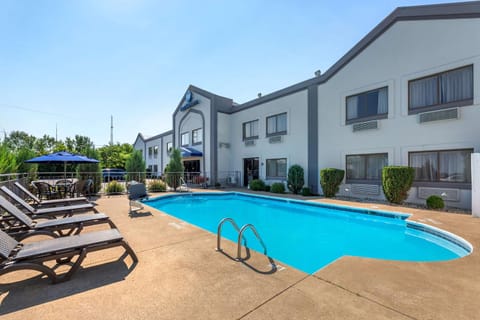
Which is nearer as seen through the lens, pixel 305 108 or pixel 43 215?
pixel 43 215

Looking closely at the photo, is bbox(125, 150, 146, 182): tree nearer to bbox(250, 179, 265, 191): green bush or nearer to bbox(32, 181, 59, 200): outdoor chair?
bbox(32, 181, 59, 200): outdoor chair

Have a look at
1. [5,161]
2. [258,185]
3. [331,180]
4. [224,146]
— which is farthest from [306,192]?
[5,161]

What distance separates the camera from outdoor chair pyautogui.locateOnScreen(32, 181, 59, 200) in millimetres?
9188

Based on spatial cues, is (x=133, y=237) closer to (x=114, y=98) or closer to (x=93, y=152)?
(x=93, y=152)

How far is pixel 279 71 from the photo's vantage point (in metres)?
14.1

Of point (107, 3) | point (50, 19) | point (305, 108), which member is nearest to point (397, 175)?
point (305, 108)

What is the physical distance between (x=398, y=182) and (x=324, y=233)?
4.74 metres

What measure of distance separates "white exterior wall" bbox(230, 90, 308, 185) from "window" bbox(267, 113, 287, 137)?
0.97 ft

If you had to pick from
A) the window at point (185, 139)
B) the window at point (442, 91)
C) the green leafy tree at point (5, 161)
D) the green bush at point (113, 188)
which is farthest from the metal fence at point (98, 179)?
the window at point (442, 91)

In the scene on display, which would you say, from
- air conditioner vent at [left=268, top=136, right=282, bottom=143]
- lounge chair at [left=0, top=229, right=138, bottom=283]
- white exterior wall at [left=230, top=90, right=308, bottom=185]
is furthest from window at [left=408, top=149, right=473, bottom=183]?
lounge chair at [left=0, top=229, right=138, bottom=283]

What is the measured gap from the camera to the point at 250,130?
704 inches

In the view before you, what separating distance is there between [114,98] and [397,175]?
1002 inches

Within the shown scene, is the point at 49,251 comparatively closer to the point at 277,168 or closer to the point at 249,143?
the point at 277,168

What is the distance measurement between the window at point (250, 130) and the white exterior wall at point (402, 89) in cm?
563
